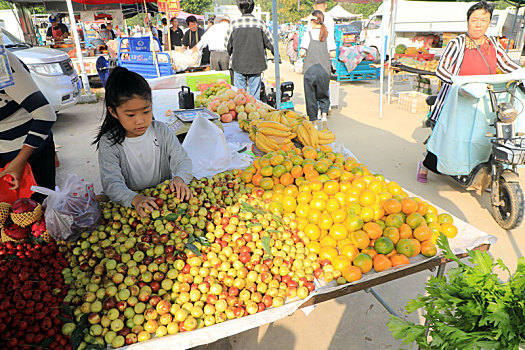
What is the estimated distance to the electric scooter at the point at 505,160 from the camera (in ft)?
10.8

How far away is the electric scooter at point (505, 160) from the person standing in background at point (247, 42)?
3600 millimetres

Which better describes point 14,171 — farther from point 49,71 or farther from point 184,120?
point 49,71

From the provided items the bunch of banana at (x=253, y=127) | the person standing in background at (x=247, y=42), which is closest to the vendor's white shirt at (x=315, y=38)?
the person standing in background at (x=247, y=42)

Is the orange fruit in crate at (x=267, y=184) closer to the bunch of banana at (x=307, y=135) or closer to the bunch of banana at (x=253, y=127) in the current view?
the bunch of banana at (x=307, y=135)

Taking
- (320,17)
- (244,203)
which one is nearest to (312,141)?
(244,203)

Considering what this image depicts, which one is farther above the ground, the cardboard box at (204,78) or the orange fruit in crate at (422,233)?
the cardboard box at (204,78)

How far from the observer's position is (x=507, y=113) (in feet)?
11.0

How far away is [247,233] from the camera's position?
1.93 meters

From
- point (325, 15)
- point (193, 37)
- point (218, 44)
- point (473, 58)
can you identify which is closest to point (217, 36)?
point (218, 44)

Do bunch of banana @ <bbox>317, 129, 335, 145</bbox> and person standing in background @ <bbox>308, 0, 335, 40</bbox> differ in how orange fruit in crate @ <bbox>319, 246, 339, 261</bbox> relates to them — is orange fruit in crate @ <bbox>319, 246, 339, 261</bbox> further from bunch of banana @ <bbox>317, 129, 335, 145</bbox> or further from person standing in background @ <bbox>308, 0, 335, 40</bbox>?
person standing in background @ <bbox>308, 0, 335, 40</bbox>

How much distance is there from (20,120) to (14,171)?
496 millimetres

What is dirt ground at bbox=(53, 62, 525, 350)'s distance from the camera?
8.04 feet

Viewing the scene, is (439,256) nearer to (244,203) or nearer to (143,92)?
(244,203)

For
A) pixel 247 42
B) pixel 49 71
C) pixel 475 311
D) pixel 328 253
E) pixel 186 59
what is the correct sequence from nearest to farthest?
1. pixel 475 311
2. pixel 328 253
3. pixel 247 42
4. pixel 49 71
5. pixel 186 59
